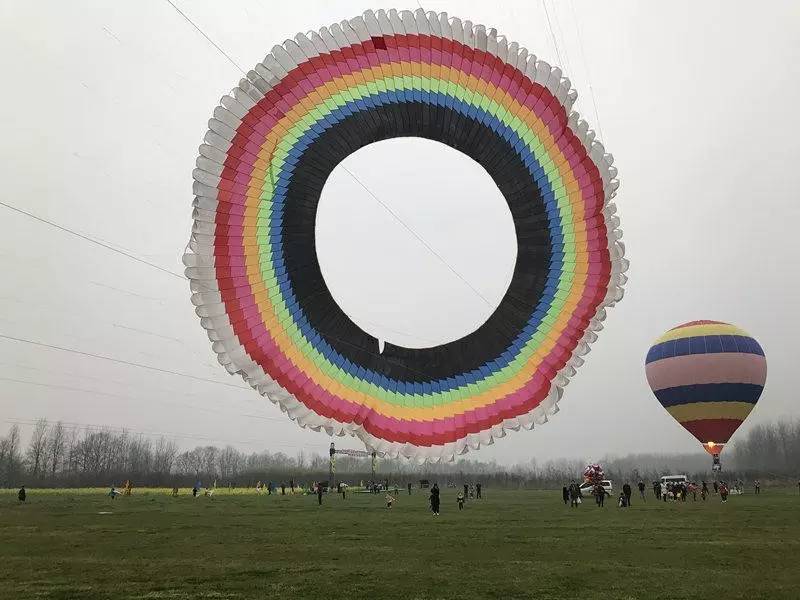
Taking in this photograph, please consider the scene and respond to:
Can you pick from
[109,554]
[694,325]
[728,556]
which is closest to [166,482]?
[694,325]

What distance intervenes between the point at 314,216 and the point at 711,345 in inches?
1621

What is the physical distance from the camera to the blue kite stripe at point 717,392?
43000 mm

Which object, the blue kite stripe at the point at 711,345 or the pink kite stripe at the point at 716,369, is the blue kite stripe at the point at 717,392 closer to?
the pink kite stripe at the point at 716,369

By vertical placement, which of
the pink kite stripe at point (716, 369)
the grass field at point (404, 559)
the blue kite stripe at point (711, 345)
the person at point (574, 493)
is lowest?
the grass field at point (404, 559)

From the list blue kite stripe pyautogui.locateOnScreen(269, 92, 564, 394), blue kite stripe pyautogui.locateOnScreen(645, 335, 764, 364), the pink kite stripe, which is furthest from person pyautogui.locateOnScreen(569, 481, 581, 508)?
blue kite stripe pyautogui.locateOnScreen(269, 92, 564, 394)

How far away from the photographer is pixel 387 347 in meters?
9.38

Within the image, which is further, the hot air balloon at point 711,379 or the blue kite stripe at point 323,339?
the hot air balloon at point 711,379

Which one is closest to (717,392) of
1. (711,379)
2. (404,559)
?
(711,379)

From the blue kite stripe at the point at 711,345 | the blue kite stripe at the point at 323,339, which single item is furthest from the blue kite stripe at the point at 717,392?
the blue kite stripe at the point at 323,339

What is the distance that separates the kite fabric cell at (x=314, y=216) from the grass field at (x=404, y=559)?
2.77 metres

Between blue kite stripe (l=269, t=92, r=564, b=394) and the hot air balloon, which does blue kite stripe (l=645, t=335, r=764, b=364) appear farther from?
blue kite stripe (l=269, t=92, r=564, b=394)

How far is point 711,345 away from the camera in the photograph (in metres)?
43.9

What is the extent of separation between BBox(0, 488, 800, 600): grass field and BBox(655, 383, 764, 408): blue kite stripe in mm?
22841

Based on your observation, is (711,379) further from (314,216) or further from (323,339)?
(314,216)
